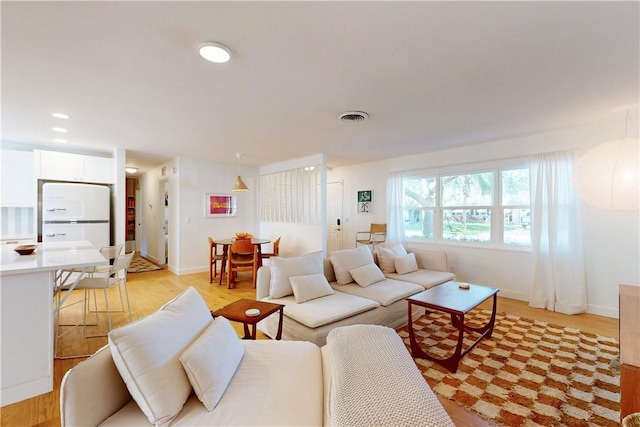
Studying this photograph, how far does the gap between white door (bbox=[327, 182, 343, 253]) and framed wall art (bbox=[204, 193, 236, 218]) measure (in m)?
2.30

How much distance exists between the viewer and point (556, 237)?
3645 mm

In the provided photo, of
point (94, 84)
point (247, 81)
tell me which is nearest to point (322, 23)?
point (247, 81)

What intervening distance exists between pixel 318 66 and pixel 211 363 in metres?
1.99

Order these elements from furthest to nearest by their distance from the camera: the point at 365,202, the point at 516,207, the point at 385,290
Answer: the point at 365,202, the point at 516,207, the point at 385,290

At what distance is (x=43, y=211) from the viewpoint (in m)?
4.23

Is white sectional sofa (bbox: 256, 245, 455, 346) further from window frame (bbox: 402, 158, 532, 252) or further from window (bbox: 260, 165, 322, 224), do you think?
window (bbox: 260, 165, 322, 224)

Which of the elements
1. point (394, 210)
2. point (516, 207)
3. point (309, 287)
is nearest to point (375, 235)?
point (394, 210)

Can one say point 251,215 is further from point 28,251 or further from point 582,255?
point 582,255

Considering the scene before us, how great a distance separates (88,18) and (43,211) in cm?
411

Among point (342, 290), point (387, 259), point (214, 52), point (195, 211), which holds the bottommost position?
point (342, 290)

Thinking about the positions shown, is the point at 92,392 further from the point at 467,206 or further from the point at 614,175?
the point at 467,206

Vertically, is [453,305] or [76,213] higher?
[76,213]

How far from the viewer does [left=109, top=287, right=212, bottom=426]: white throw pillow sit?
3.44ft

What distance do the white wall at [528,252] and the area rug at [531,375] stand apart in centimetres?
95
